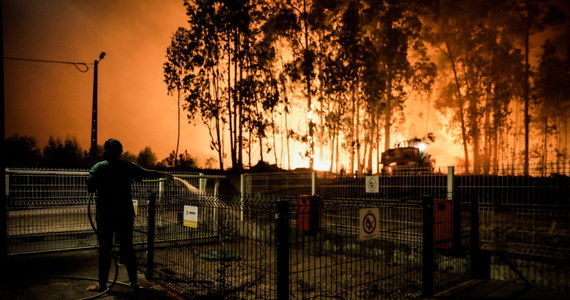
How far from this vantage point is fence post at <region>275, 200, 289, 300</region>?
3533mm

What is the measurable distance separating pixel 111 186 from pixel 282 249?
2.62 m

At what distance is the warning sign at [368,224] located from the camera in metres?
4.38

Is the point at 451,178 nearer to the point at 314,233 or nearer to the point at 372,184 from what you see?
the point at 372,184

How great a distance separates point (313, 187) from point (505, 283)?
4.79 metres

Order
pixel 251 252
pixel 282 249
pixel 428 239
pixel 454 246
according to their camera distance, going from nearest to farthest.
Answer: pixel 282 249 → pixel 251 252 → pixel 428 239 → pixel 454 246

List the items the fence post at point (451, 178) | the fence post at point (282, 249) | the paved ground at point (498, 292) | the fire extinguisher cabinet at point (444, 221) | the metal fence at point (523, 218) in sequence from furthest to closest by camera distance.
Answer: the fence post at point (451, 178), the fire extinguisher cabinet at point (444, 221), the metal fence at point (523, 218), the paved ground at point (498, 292), the fence post at point (282, 249)

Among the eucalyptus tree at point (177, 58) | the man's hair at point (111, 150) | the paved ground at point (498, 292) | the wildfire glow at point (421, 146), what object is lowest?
the paved ground at point (498, 292)

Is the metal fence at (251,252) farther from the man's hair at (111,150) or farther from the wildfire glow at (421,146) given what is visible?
the wildfire glow at (421,146)

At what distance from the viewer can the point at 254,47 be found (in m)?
21.6

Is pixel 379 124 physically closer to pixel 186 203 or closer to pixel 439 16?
pixel 439 16

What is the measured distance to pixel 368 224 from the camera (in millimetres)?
4426

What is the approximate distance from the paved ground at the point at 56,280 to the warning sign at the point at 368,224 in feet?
9.01

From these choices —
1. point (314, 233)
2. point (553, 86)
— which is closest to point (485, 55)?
point (553, 86)

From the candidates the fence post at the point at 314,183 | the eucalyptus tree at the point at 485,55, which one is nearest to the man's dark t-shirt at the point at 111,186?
the fence post at the point at 314,183
